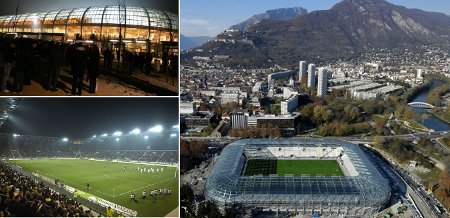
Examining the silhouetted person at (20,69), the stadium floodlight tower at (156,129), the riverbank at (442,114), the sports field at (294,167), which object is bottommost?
the sports field at (294,167)

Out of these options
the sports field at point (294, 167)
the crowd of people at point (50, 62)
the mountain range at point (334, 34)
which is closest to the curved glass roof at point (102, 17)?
the crowd of people at point (50, 62)

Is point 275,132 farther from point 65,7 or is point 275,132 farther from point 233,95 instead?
point 65,7

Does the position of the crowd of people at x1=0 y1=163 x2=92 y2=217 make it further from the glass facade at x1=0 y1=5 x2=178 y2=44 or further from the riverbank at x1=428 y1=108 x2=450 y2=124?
the riverbank at x1=428 y1=108 x2=450 y2=124

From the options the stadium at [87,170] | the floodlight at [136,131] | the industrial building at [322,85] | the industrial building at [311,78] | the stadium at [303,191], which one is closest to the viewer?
the stadium at [87,170]

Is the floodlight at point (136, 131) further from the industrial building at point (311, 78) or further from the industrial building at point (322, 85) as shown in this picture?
the industrial building at point (311, 78)

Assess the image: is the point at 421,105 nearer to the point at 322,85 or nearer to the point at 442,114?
the point at 442,114

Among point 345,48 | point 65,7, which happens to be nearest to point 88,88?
point 65,7
